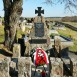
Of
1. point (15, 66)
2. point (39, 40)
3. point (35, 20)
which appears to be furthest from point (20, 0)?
point (15, 66)

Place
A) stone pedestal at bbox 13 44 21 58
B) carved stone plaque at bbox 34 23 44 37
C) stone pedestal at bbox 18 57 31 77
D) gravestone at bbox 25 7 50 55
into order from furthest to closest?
1. carved stone plaque at bbox 34 23 44 37
2. gravestone at bbox 25 7 50 55
3. stone pedestal at bbox 13 44 21 58
4. stone pedestal at bbox 18 57 31 77

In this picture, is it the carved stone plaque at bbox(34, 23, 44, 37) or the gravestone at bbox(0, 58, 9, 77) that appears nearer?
the gravestone at bbox(0, 58, 9, 77)

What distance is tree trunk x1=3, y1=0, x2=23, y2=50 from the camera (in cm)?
1582

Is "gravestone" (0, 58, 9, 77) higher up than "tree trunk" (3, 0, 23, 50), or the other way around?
"tree trunk" (3, 0, 23, 50)

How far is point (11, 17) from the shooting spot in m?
15.9

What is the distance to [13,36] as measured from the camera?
16.3 m

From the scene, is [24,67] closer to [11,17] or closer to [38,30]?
[38,30]

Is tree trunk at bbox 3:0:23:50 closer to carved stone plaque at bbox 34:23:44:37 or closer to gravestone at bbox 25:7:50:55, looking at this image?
gravestone at bbox 25:7:50:55

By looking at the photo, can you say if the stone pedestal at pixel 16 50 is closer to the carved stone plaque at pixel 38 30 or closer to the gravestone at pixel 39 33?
the gravestone at pixel 39 33

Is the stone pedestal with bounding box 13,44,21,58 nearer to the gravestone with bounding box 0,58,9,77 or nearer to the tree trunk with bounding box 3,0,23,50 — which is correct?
the tree trunk with bounding box 3,0,23,50

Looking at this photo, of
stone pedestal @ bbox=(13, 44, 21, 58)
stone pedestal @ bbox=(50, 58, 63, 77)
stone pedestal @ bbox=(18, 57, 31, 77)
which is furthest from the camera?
stone pedestal @ bbox=(13, 44, 21, 58)

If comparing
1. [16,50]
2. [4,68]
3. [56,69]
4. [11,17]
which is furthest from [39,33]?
[4,68]

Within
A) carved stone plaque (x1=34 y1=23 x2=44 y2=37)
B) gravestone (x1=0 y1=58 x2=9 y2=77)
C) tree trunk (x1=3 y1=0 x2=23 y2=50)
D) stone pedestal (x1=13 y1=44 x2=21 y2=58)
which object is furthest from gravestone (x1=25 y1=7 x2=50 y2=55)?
gravestone (x1=0 y1=58 x2=9 y2=77)

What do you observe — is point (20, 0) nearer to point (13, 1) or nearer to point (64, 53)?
point (13, 1)
